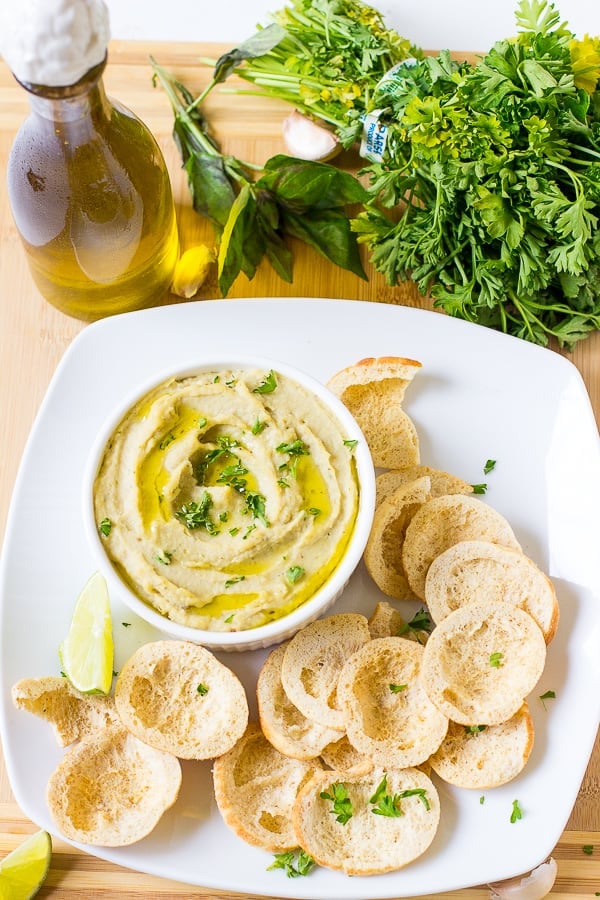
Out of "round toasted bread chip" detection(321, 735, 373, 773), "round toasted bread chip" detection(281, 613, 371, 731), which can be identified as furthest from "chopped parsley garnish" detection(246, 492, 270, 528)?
"round toasted bread chip" detection(321, 735, 373, 773)

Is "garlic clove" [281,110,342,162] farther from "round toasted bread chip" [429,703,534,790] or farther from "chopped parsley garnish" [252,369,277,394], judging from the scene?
"round toasted bread chip" [429,703,534,790]

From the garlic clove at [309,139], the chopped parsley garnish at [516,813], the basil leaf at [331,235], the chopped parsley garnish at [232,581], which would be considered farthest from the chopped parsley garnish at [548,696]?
the garlic clove at [309,139]

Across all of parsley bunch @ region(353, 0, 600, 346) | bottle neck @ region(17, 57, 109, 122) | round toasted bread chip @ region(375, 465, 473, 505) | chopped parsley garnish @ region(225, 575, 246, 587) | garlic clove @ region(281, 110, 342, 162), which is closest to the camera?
bottle neck @ region(17, 57, 109, 122)

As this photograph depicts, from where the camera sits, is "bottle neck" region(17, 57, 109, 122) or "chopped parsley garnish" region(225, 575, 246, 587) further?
"chopped parsley garnish" region(225, 575, 246, 587)

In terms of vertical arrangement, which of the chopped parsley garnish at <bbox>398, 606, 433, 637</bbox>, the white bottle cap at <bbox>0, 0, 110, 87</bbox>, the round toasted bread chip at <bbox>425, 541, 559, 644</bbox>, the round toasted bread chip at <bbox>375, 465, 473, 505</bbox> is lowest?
the chopped parsley garnish at <bbox>398, 606, 433, 637</bbox>

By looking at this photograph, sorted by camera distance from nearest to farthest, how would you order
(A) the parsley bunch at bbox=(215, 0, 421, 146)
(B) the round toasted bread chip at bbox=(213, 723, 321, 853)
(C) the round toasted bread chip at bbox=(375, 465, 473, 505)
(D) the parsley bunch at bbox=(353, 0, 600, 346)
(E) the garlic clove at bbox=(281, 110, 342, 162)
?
(B) the round toasted bread chip at bbox=(213, 723, 321, 853) → (D) the parsley bunch at bbox=(353, 0, 600, 346) → (C) the round toasted bread chip at bbox=(375, 465, 473, 505) → (A) the parsley bunch at bbox=(215, 0, 421, 146) → (E) the garlic clove at bbox=(281, 110, 342, 162)

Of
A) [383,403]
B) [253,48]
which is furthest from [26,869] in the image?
[253,48]

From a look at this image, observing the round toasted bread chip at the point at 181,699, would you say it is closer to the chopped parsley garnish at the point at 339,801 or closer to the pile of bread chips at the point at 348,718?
the pile of bread chips at the point at 348,718
